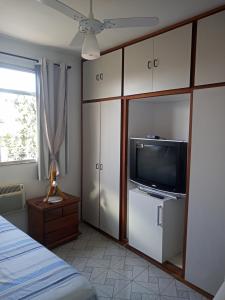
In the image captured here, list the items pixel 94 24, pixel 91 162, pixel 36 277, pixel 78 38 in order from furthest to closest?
1. pixel 91 162
2. pixel 78 38
3. pixel 94 24
4. pixel 36 277

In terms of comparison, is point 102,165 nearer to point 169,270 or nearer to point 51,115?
point 51,115

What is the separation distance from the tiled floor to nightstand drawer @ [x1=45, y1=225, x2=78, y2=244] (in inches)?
4.8

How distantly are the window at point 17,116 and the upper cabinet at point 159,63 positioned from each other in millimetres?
1302

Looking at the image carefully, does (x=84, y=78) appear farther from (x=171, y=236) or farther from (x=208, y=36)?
(x=171, y=236)

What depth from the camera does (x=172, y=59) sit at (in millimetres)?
2266

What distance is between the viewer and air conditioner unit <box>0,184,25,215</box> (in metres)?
2.71

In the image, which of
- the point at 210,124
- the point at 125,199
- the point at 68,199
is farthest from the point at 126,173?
the point at 210,124

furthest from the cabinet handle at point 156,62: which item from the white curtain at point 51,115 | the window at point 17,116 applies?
the window at point 17,116

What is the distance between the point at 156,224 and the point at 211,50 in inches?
71.3

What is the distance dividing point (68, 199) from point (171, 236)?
1365 millimetres

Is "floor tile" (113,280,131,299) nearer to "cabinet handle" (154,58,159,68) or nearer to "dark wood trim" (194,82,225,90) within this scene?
"dark wood trim" (194,82,225,90)

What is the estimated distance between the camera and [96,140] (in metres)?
3.26

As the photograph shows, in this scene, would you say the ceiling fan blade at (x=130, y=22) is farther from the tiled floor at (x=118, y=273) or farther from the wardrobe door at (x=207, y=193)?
the tiled floor at (x=118, y=273)

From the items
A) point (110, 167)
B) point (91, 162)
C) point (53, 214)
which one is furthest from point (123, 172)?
point (53, 214)
